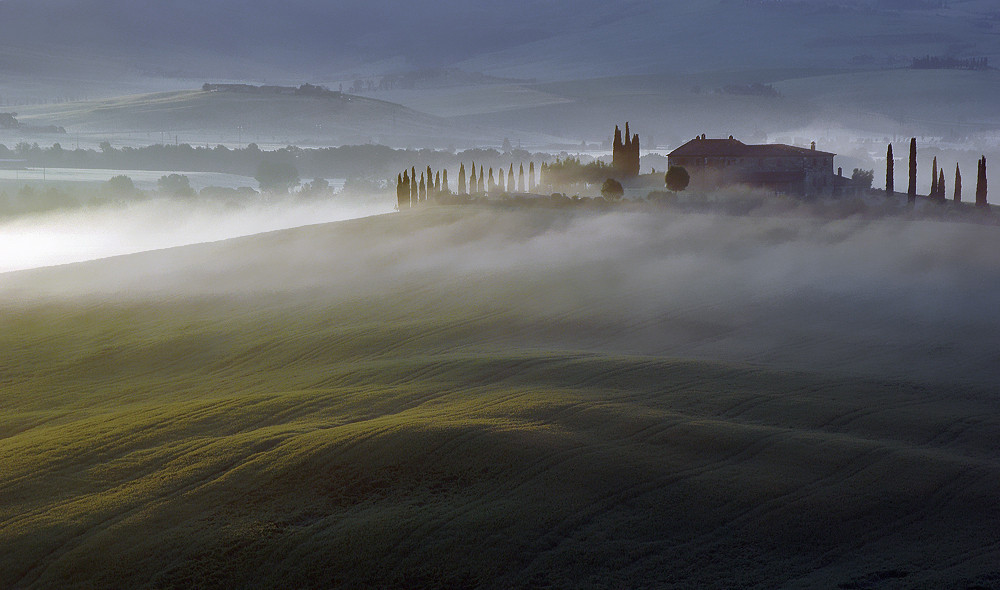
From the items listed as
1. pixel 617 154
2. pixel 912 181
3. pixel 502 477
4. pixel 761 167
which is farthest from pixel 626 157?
pixel 502 477

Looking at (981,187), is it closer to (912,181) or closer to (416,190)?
(912,181)

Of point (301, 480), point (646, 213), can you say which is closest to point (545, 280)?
point (646, 213)

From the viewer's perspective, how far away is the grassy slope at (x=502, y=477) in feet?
60.5

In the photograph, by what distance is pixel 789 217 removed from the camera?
2874 inches

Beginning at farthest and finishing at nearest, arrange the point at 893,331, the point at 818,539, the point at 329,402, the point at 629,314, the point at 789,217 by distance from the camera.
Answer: the point at 789,217
the point at 629,314
the point at 893,331
the point at 329,402
the point at 818,539

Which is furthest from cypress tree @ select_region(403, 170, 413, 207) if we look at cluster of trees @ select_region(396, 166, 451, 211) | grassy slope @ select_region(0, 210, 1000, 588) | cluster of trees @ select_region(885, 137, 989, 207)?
grassy slope @ select_region(0, 210, 1000, 588)

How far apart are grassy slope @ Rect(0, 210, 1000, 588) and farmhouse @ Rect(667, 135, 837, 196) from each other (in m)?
59.1

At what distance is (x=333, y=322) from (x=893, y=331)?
24372mm

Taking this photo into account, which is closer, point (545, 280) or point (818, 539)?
point (818, 539)

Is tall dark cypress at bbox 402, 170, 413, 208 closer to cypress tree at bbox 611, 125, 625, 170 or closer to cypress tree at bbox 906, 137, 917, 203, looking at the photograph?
cypress tree at bbox 611, 125, 625, 170

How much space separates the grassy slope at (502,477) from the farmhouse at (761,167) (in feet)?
194

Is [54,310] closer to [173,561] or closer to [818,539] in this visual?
[173,561]

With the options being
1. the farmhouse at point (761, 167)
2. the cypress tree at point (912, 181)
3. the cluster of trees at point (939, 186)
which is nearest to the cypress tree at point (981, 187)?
the cluster of trees at point (939, 186)

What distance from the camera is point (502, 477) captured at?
851 inches
